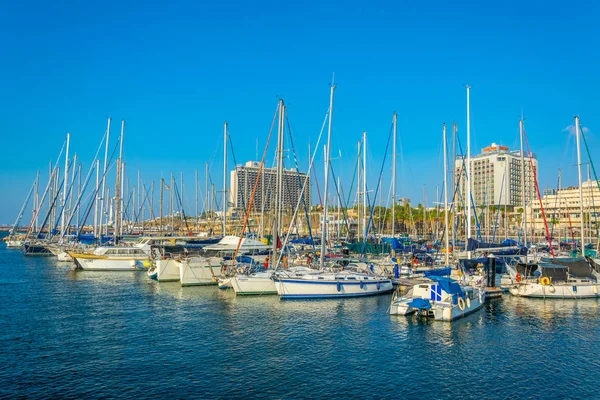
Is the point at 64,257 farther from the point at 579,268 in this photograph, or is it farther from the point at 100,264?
the point at 579,268

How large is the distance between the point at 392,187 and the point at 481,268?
14343 millimetres

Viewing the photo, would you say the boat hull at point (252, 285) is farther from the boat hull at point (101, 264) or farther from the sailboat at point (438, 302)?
the boat hull at point (101, 264)

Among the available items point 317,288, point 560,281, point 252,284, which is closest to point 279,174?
point 252,284

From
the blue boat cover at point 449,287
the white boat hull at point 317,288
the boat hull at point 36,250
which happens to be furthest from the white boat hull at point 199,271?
the boat hull at point 36,250

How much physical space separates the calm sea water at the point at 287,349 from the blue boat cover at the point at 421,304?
133 centimetres

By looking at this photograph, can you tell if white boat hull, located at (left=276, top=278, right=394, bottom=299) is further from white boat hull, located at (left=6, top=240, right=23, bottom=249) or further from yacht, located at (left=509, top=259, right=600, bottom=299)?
white boat hull, located at (left=6, top=240, right=23, bottom=249)

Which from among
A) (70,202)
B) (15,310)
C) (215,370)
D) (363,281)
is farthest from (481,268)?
(70,202)

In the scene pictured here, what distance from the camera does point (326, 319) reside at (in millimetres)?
31734

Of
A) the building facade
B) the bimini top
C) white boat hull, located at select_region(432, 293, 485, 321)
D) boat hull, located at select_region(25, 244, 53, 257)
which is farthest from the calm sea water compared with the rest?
the building facade

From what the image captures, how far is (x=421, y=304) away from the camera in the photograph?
3161 cm

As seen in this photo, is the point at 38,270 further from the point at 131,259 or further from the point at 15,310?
the point at 15,310

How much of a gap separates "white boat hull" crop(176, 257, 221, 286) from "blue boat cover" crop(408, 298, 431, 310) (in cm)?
2050

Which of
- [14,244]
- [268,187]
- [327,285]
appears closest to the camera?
[327,285]

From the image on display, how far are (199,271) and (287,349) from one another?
23.5 metres
